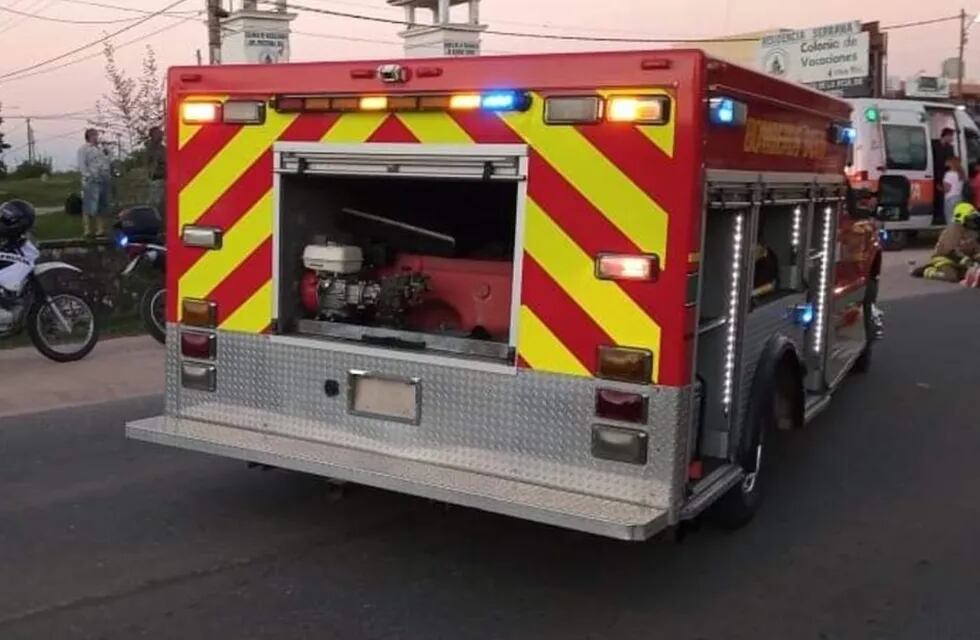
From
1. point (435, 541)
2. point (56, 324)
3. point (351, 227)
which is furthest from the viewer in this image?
point (56, 324)

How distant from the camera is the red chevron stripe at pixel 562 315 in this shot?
4.50 m

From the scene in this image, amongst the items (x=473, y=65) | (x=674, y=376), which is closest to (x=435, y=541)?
(x=674, y=376)

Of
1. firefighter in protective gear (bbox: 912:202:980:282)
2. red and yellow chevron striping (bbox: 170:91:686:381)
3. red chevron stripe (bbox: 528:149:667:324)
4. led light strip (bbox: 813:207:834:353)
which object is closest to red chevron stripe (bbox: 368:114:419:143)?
red and yellow chevron striping (bbox: 170:91:686:381)

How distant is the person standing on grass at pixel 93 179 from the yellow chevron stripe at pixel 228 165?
11.0m

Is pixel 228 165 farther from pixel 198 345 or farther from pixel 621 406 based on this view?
pixel 621 406

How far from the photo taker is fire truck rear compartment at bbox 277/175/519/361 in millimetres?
5266

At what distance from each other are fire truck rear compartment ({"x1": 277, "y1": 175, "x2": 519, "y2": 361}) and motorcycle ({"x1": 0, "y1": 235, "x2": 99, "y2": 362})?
14.3 feet

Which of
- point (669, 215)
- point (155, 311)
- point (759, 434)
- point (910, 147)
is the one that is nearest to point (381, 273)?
point (669, 215)

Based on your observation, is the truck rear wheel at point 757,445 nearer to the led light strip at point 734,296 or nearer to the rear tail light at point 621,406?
the led light strip at point 734,296

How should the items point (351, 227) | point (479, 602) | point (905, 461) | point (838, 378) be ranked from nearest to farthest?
point (479, 602), point (351, 227), point (905, 461), point (838, 378)

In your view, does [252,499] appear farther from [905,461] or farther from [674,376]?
[905,461]

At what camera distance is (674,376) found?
4.33 meters

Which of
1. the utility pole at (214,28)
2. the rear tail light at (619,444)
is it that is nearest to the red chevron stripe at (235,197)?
the rear tail light at (619,444)

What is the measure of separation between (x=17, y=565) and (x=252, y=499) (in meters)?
1.26
